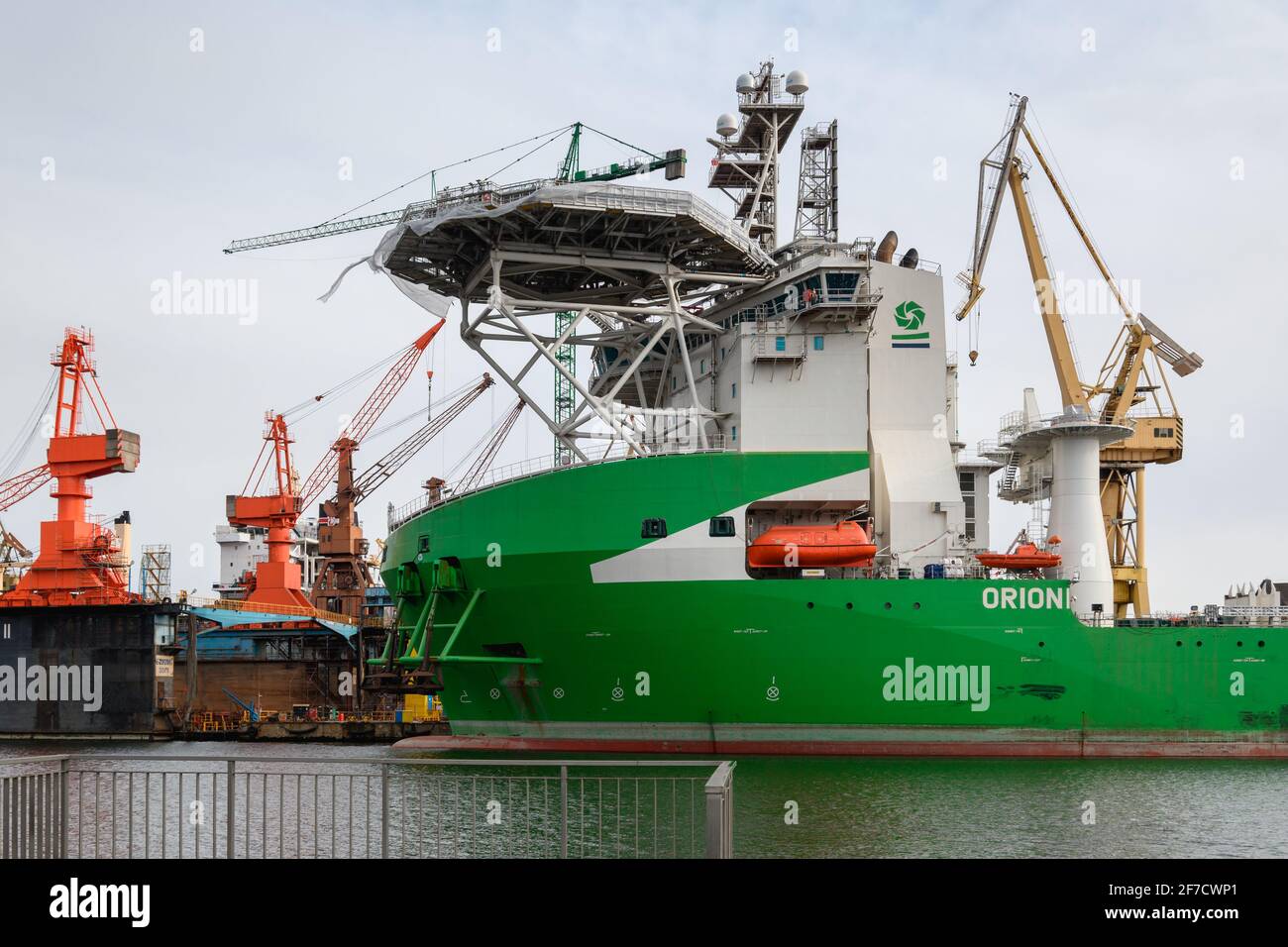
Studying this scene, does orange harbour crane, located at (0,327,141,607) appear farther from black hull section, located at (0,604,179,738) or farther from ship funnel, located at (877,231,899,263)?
ship funnel, located at (877,231,899,263)

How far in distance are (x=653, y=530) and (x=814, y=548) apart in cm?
434

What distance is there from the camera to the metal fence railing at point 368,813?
1170 cm

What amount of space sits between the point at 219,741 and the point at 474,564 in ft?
65.5

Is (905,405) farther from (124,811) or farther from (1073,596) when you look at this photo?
(124,811)

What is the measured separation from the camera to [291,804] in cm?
2970

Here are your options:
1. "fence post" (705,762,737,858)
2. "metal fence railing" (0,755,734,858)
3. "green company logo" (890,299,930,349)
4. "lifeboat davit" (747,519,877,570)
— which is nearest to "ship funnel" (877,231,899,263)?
"green company logo" (890,299,930,349)

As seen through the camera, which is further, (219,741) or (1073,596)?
(219,741)

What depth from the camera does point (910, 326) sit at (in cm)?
3856

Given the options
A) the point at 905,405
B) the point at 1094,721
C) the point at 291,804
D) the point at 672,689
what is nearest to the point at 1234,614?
the point at 1094,721

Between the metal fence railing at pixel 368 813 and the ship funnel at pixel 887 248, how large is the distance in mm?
17527

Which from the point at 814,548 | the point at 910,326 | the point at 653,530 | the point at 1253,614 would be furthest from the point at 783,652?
the point at 1253,614

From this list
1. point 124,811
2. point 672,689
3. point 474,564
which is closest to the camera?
point 124,811

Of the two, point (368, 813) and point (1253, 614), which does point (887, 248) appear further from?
point (368, 813)

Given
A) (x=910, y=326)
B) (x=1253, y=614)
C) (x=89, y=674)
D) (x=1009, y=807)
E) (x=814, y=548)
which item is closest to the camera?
(x=1009, y=807)
